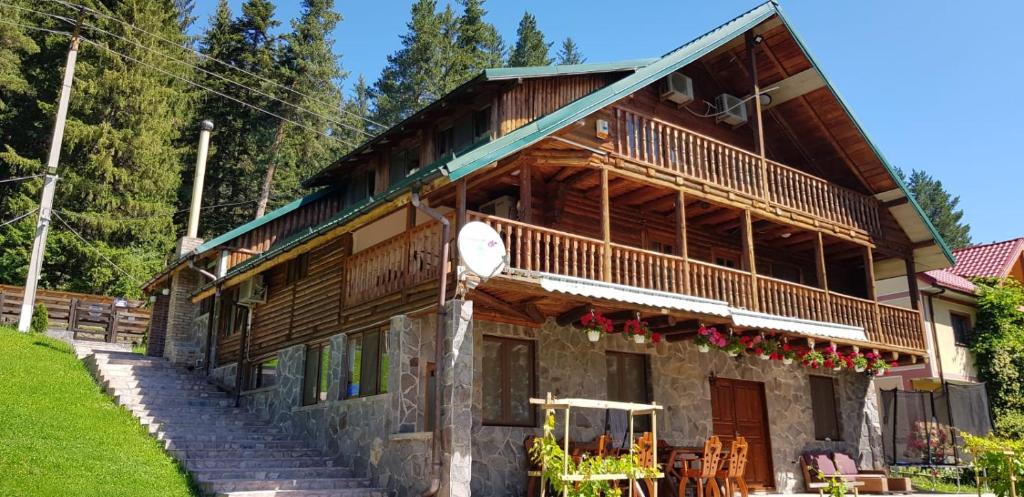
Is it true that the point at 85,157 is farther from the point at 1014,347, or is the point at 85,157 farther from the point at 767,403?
the point at 1014,347

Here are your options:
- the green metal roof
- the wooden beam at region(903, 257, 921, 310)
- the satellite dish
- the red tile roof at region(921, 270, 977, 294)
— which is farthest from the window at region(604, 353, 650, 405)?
the red tile roof at region(921, 270, 977, 294)

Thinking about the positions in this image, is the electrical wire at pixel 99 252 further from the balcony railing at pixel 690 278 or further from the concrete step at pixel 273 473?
the balcony railing at pixel 690 278

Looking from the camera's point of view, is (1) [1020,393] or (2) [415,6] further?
(2) [415,6]

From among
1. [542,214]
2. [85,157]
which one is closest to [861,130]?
[542,214]

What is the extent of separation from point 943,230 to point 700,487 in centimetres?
5251

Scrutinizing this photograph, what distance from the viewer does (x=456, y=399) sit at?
1036 centimetres

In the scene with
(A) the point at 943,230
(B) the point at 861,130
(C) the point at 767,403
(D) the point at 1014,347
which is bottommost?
(C) the point at 767,403

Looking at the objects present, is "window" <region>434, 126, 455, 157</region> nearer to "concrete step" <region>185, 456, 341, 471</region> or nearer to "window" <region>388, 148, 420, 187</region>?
"window" <region>388, 148, 420, 187</region>

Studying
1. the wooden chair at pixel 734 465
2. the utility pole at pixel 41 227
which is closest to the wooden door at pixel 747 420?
the wooden chair at pixel 734 465

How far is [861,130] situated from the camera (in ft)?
56.4

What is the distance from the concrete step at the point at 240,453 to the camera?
40.0ft

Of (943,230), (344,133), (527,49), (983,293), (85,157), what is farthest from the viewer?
(943,230)

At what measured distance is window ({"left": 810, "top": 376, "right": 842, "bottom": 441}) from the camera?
56.4 ft

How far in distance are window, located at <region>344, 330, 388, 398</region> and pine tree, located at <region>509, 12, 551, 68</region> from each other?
33.8 meters
